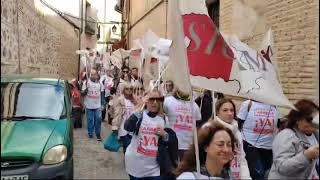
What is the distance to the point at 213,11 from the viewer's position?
1500 centimetres

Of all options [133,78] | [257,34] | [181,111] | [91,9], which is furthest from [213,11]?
[91,9]

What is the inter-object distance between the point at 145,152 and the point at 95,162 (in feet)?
15.3

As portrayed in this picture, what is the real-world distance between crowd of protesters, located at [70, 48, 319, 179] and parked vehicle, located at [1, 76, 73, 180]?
79 centimetres

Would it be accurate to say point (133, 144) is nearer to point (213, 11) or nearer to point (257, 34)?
point (257, 34)

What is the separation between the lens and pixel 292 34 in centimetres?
902

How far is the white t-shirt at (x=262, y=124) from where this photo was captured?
7.59 m

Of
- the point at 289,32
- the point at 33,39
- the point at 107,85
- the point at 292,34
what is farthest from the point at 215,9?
the point at 292,34

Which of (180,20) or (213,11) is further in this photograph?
(213,11)

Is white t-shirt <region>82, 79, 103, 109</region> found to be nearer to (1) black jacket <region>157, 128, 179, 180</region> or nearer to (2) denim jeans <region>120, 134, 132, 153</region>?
(2) denim jeans <region>120, 134, 132, 153</region>

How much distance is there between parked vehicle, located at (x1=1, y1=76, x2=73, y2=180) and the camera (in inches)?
269

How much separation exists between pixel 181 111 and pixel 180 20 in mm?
3395

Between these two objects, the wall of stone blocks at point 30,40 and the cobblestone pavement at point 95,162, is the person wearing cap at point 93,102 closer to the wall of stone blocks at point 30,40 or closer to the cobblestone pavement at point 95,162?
the cobblestone pavement at point 95,162

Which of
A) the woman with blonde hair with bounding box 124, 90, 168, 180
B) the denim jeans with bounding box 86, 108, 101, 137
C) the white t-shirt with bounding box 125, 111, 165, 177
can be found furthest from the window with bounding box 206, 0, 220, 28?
the white t-shirt with bounding box 125, 111, 165, 177

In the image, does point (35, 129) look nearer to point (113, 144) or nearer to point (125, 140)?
point (113, 144)
